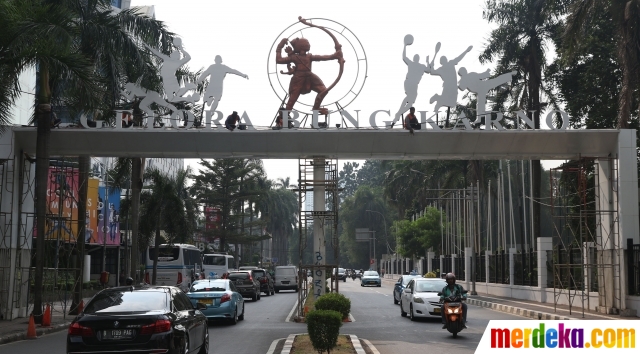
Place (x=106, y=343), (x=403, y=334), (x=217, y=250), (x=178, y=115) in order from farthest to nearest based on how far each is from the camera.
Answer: (x=217, y=250) → (x=178, y=115) → (x=403, y=334) → (x=106, y=343)

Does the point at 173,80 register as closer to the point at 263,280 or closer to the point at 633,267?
the point at 633,267

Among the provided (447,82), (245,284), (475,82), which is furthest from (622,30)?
(245,284)

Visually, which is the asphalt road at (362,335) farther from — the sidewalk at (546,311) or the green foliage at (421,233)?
the green foliage at (421,233)

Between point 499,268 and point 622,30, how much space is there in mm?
18627

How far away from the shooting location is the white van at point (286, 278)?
178ft

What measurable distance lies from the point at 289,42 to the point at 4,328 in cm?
1210

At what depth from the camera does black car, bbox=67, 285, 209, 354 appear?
11875 millimetres

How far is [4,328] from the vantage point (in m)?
21.4

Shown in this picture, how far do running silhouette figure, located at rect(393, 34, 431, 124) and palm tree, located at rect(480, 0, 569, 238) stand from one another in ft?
46.7

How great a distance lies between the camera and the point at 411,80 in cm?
2483

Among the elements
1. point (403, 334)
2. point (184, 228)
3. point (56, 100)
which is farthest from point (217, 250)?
point (403, 334)

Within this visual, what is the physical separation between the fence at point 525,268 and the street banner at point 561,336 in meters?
26.3

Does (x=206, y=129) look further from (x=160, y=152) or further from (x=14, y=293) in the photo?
(x=14, y=293)

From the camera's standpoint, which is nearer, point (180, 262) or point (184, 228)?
point (180, 262)
